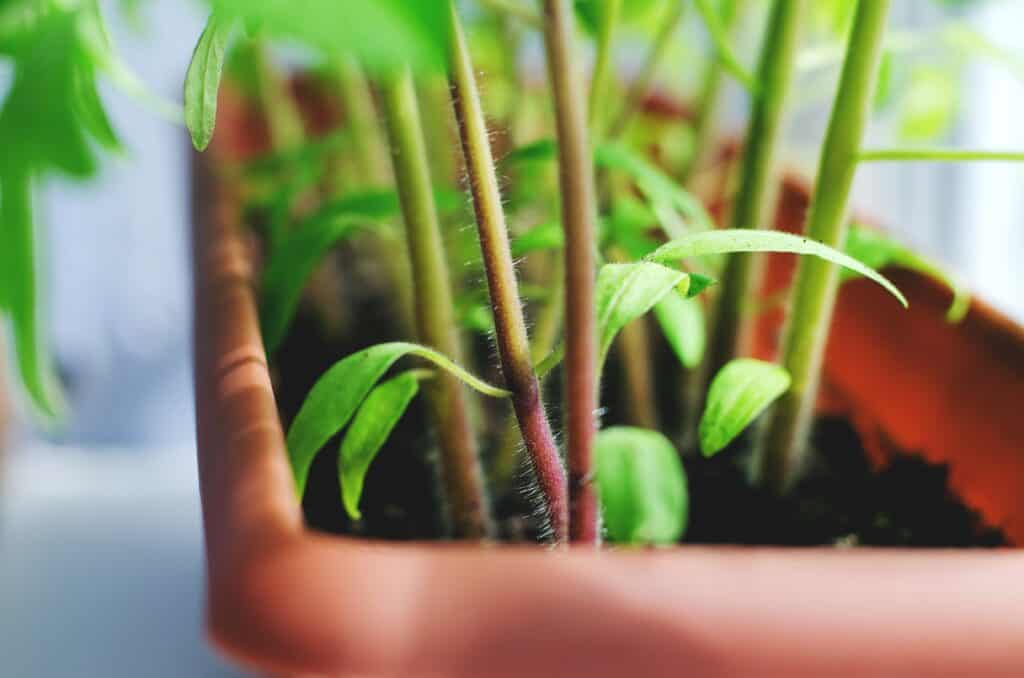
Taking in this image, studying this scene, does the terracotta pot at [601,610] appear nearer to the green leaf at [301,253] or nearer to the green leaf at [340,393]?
the green leaf at [340,393]

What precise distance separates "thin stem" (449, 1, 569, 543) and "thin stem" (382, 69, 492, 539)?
52 millimetres

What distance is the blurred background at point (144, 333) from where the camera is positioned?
61 cm

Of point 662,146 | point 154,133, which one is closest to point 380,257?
point 662,146

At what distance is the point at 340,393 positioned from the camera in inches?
10.0

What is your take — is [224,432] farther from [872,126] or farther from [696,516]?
[872,126]

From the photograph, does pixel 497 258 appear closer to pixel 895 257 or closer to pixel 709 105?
pixel 895 257

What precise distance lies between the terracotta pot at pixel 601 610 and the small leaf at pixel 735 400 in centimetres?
8

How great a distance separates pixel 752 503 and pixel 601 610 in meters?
0.21

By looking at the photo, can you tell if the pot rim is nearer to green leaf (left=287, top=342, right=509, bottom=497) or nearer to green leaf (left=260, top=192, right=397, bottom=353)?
green leaf (left=287, top=342, right=509, bottom=497)

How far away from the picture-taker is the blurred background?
612 millimetres

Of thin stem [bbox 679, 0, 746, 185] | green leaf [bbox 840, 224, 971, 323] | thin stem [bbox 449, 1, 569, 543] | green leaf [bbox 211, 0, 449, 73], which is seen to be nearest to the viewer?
green leaf [bbox 211, 0, 449, 73]

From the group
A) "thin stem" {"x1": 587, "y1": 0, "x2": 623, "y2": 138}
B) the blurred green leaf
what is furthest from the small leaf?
the blurred green leaf

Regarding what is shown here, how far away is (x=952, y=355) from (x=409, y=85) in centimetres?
24

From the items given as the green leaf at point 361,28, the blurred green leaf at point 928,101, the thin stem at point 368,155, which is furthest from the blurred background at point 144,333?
the green leaf at point 361,28
